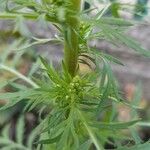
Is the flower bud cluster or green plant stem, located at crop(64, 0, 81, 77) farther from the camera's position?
the flower bud cluster

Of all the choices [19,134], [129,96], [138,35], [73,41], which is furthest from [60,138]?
[138,35]

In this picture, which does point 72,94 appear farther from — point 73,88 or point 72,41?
point 72,41

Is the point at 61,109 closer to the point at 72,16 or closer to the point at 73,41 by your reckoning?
the point at 73,41

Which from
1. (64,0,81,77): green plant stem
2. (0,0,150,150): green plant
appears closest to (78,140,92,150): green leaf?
(0,0,150,150): green plant

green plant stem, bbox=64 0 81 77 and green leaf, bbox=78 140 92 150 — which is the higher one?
green plant stem, bbox=64 0 81 77

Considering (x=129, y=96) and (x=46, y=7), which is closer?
(x=46, y=7)

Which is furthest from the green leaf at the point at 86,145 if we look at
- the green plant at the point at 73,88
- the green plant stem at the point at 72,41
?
the green plant stem at the point at 72,41

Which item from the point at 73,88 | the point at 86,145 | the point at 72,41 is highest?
the point at 72,41

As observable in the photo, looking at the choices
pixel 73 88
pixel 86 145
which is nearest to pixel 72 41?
pixel 73 88

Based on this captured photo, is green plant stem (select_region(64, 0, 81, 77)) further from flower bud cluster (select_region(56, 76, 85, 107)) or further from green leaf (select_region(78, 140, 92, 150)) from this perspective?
green leaf (select_region(78, 140, 92, 150))
